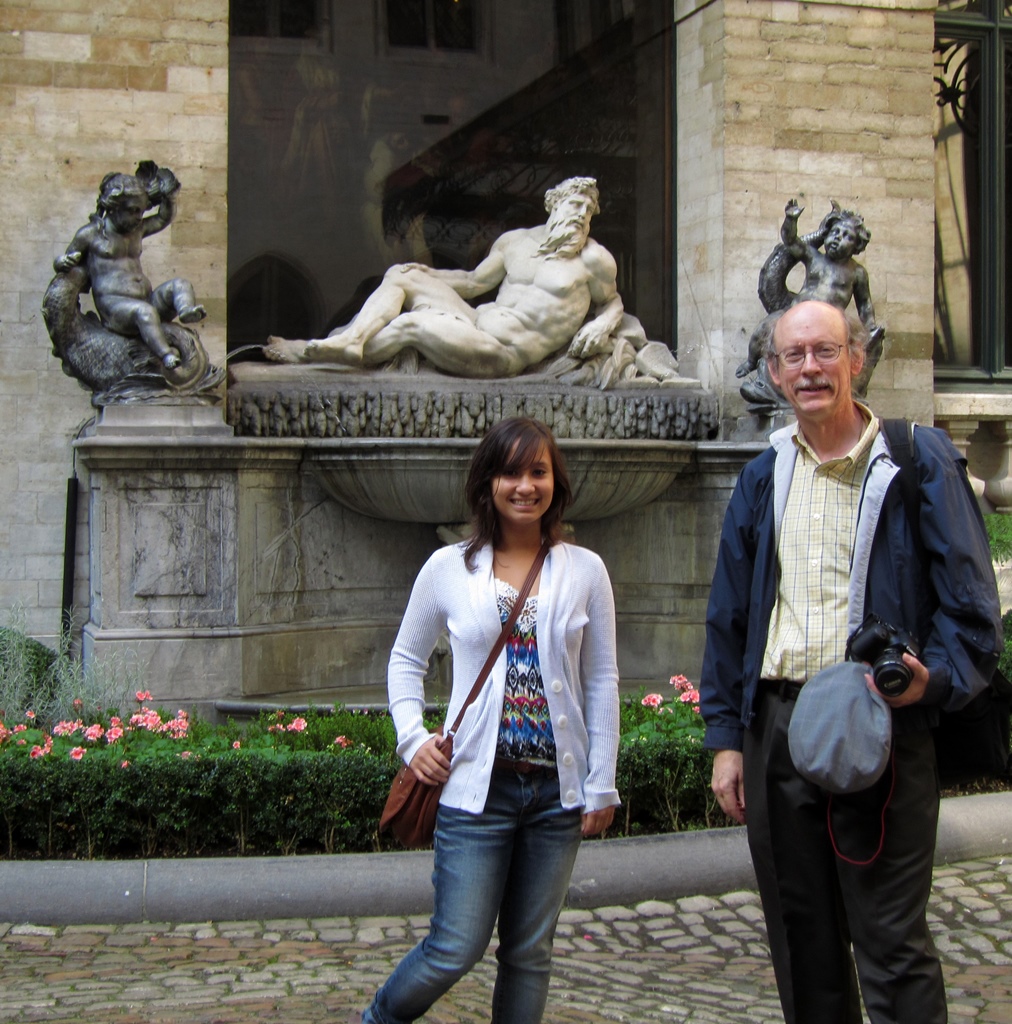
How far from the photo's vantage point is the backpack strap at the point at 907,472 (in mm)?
3219

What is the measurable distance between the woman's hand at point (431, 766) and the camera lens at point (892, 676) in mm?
1013

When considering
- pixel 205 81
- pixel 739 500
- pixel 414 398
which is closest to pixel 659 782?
pixel 739 500

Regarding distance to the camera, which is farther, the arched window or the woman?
the arched window

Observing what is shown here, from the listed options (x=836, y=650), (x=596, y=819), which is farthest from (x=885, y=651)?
(x=596, y=819)

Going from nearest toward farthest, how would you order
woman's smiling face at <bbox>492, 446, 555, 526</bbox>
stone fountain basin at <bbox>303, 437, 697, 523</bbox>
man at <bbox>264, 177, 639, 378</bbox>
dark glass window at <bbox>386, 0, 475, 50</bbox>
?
woman's smiling face at <bbox>492, 446, 555, 526</bbox>
stone fountain basin at <bbox>303, 437, 697, 523</bbox>
man at <bbox>264, 177, 639, 378</bbox>
dark glass window at <bbox>386, 0, 475, 50</bbox>

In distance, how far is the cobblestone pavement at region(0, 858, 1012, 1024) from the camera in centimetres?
436

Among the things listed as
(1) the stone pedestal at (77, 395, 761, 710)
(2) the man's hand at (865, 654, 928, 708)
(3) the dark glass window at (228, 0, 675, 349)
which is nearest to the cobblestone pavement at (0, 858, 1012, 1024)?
(2) the man's hand at (865, 654, 928, 708)

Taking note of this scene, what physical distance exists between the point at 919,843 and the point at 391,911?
8.57 feet

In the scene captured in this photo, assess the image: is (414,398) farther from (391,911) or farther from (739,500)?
(739,500)

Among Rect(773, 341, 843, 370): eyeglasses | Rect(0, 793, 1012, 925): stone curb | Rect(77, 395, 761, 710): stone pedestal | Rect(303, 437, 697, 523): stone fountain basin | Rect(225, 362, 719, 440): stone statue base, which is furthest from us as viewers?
Rect(225, 362, 719, 440): stone statue base

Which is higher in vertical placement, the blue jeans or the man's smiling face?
the man's smiling face

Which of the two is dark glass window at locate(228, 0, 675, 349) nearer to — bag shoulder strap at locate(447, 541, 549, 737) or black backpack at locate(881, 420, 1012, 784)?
bag shoulder strap at locate(447, 541, 549, 737)

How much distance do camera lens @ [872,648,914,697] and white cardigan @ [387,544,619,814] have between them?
70 centimetres

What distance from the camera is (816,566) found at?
3.31 meters
